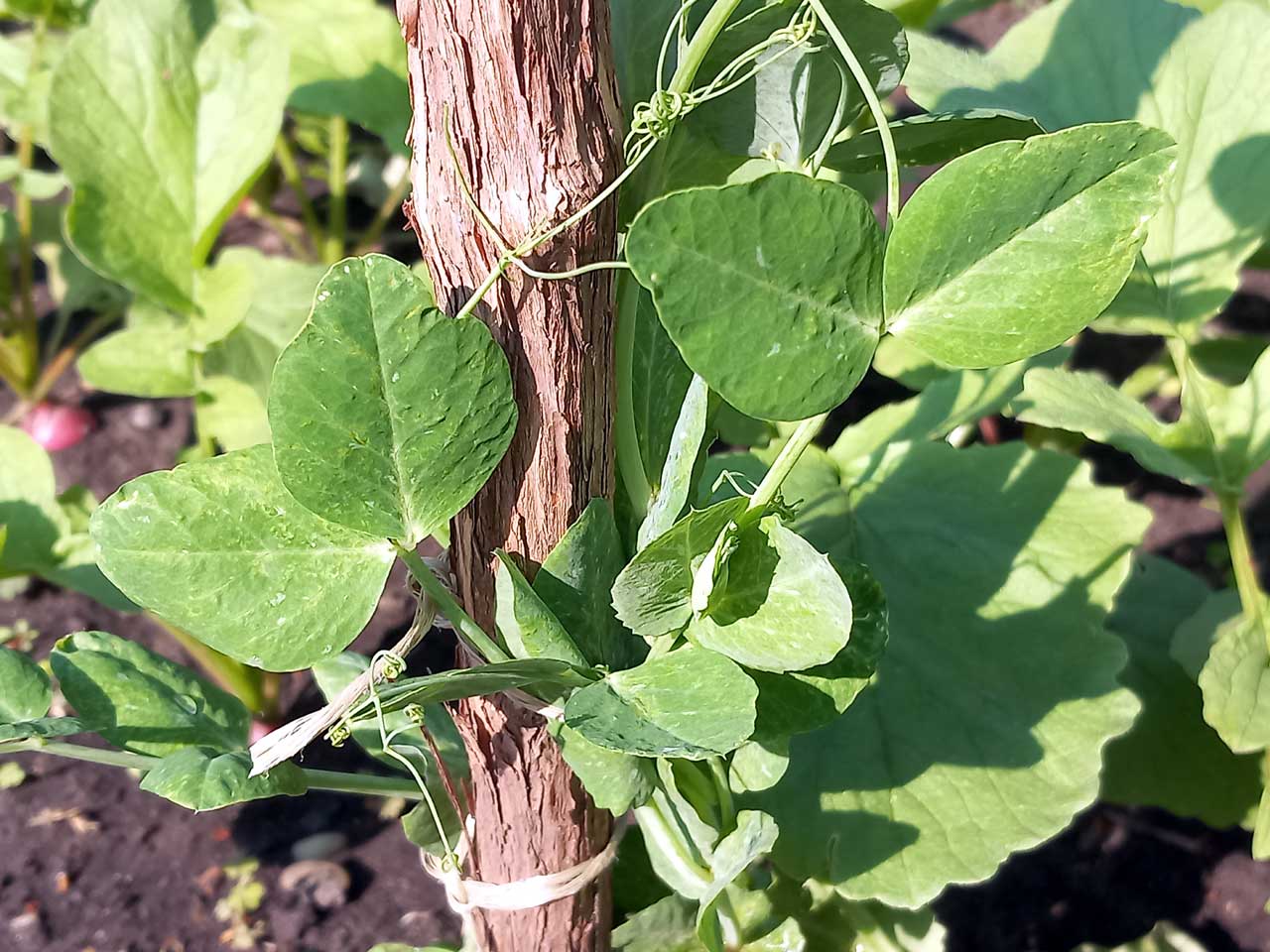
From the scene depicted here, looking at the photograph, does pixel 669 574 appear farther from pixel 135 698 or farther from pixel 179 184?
pixel 179 184

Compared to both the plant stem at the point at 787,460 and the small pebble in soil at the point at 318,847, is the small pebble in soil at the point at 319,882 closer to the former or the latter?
the small pebble in soil at the point at 318,847

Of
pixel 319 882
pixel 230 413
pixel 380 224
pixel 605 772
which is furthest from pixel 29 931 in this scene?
pixel 380 224

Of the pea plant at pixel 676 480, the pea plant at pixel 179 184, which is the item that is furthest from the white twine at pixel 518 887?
the pea plant at pixel 179 184

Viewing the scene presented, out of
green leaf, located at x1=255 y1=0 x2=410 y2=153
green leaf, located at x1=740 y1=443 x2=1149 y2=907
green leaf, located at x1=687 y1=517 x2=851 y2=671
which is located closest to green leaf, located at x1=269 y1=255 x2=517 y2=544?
green leaf, located at x1=687 y1=517 x2=851 y2=671

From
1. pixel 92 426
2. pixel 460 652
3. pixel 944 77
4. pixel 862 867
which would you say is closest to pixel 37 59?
pixel 92 426

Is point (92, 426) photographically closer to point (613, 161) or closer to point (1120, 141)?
point (613, 161)

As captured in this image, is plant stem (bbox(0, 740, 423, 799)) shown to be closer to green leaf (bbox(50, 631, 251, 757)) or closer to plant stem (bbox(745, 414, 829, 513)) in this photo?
green leaf (bbox(50, 631, 251, 757))
